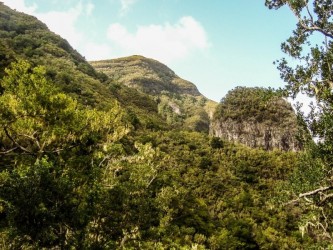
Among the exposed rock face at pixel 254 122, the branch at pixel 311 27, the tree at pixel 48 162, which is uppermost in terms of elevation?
the exposed rock face at pixel 254 122

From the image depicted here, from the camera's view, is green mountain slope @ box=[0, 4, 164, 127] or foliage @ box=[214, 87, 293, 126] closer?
green mountain slope @ box=[0, 4, 164, 127]

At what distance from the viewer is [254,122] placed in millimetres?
82875

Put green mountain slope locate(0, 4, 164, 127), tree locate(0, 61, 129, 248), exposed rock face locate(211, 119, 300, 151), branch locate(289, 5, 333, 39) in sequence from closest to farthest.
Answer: tree locate(0, 61, 129, 248) < branch locate(289, 5, 333, 39) < green mountain slope locate(0, 4, 164, 127) < exposed rock face locate(211, 119, 300, 151)

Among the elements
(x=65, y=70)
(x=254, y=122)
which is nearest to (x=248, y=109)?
(x=254, y=122)

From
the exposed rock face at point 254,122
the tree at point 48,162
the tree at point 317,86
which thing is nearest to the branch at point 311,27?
the tree at point 317,86

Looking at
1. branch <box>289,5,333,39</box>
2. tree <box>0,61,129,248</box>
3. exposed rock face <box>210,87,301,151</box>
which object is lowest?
tree <box>0,61,129,248</box>

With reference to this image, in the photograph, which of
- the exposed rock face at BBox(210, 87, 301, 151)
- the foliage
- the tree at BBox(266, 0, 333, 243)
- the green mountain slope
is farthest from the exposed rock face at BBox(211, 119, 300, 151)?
the tree at BBox(266, 0, 333, 243)

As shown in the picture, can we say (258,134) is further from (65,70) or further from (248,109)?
(65,70)

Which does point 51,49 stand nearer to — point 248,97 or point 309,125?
point 248,97

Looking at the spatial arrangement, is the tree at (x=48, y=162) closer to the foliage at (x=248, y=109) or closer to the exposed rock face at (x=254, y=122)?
the exposed rock face at (x=254, y=122)

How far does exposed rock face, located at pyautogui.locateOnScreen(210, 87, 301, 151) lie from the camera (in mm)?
79125

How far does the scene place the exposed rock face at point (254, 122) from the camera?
79125mm

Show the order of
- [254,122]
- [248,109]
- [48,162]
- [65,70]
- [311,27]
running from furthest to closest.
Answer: [248,109], [254,122], [65,70], [311,27], [48,162]

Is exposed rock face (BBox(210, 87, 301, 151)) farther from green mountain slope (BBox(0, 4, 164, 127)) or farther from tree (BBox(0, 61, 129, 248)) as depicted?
tree (BBox(0, 61, 129, 248))
